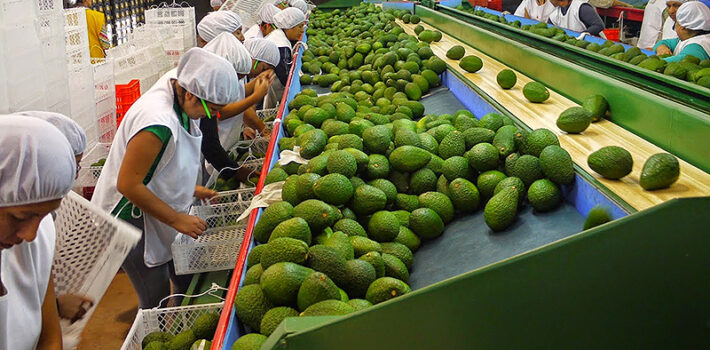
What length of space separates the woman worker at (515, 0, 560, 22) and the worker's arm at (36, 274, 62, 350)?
31.6 ft

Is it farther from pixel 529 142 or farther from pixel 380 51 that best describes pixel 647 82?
→ pixel 380 51

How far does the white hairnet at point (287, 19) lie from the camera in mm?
6836

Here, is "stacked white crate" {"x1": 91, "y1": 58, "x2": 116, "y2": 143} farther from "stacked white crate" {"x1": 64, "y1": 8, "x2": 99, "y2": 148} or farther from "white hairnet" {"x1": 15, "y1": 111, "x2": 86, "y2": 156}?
"white hairnet" {"x1": 15, "y1": 111, "x2": 86, "y2": 156}

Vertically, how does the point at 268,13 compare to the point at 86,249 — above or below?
above

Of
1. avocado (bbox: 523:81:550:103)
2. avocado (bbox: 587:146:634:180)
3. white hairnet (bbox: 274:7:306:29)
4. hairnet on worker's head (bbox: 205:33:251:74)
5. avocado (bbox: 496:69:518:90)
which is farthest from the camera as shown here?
white hairnet (bbox: 274:7:306:29)

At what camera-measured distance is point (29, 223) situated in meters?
1.46

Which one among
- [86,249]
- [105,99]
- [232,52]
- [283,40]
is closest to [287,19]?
[283,40]

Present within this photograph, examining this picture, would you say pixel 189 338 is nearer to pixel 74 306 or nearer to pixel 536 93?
pixel 74 306

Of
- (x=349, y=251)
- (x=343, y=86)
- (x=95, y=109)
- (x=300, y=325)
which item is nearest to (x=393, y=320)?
(x=300, y=325)

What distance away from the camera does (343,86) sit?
4816mm

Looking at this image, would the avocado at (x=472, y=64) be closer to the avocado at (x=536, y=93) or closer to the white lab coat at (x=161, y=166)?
the avocado at (x=536, y=93)

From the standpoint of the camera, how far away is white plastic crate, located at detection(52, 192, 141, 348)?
1.81 metres

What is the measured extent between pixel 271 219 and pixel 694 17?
5.08 metres

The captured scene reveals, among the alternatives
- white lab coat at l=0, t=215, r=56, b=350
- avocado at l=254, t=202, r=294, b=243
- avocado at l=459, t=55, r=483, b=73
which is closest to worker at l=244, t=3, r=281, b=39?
avocado at l=459, t=55, r=483, b=73
